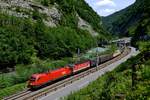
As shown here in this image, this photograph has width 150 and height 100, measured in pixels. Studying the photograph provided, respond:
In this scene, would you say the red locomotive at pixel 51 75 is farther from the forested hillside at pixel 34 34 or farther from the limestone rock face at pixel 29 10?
the limestone rock face at pixel 29 10

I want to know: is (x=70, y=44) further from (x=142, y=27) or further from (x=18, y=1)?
(x=142, y=27)

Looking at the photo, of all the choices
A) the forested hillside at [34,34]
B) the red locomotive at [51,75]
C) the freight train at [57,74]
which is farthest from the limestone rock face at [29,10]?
the red locomotive at [51,75]

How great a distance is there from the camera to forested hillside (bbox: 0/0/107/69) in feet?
271

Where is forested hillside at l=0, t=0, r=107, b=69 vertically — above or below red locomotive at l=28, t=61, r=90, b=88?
above

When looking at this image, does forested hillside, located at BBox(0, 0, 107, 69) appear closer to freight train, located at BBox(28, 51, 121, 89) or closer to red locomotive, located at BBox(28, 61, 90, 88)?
freight train, located at BBox(28, 51, 121, 89)

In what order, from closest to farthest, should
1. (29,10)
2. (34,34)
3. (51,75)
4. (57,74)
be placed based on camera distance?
1. (51,75)
2. (57,74)
3. (34,34)
4. (29,10)

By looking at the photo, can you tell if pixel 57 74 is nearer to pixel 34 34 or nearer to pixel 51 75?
pixel 51 75

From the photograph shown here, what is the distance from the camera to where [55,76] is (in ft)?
204

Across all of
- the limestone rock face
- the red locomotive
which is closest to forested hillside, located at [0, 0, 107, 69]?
the limestone rock face

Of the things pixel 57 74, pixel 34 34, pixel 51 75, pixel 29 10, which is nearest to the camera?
pixel 51 75

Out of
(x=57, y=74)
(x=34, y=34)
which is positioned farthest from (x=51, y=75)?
(x=34, y=34)

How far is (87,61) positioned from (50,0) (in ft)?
184

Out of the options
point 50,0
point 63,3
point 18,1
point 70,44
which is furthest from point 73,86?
point 63,3

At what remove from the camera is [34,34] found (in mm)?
99688
